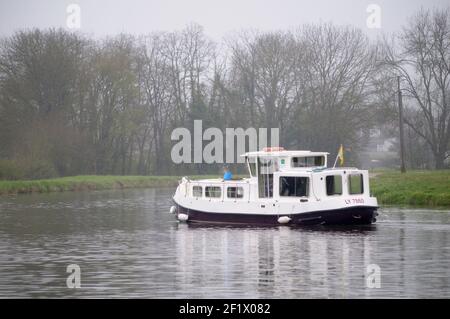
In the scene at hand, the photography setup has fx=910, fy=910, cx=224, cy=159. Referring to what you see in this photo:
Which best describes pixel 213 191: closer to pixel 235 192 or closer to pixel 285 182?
pixel 235 192

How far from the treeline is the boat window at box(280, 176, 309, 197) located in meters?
36.7

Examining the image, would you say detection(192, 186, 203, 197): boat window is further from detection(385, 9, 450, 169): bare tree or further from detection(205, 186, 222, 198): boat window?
detection(385, 9, 450, 169): bare tree

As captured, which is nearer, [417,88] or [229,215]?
[229,215]

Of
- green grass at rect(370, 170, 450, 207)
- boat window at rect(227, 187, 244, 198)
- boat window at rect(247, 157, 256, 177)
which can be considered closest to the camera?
boat window at rect(227, 187, 244, 198)

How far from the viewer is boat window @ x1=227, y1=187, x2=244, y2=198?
40.6 metres

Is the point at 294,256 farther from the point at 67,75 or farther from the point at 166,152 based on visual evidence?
the point at 166,152

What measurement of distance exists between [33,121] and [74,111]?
8.96 m

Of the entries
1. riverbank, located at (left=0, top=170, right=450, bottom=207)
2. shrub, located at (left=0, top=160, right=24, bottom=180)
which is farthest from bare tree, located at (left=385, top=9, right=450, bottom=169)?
shrub, located at (left=0, top=160, right=24, bottom=180)

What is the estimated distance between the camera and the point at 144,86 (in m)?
97.9

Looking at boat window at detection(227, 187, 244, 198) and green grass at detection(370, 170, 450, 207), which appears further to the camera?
green grass at detection(370, 170, 450, 207)

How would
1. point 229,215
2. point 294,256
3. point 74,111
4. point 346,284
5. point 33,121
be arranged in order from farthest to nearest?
point 74,111
point 33,121
point 229,215
point 294,256
point 346,284

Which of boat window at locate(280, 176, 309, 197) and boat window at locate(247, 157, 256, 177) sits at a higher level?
boat window at locate(247, 157, 256, 177)

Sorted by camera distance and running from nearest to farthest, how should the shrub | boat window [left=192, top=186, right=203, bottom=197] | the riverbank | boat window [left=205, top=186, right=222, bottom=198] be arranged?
boat window [left=205, top=186, right=222, bottom=198] < boat window [left=192, top=186, right=203, bottom=197] < the riverbank < the shrub
